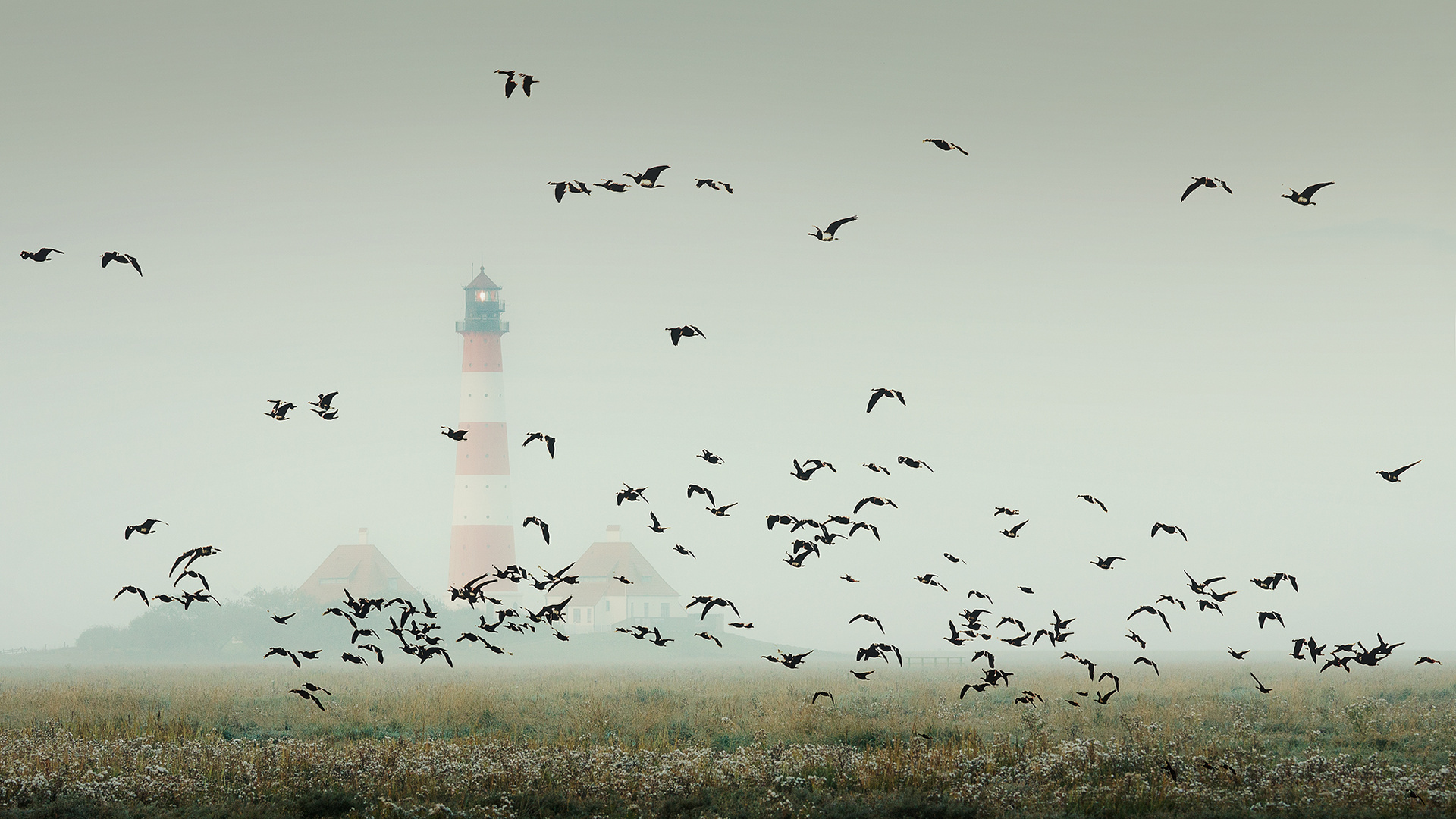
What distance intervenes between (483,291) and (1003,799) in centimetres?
8538

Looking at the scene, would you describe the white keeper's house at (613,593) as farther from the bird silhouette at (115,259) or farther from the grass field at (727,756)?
the bird silhouette at (115,259)

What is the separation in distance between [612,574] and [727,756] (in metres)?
86.0

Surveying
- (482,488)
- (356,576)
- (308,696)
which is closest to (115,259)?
(308,696)

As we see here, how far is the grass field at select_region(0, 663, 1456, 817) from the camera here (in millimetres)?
20578

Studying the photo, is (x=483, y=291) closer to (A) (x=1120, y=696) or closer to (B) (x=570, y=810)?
(A) (x=1120, y=696)

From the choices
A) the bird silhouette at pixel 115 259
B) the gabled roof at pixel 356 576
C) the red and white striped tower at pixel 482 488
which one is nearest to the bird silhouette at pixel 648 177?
the bird silhouette at pixel 115 259

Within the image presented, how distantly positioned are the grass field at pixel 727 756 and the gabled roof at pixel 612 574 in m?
69.1

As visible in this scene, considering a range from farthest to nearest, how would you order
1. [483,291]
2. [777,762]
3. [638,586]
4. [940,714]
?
1. [638,586]
2. [483,291]
3. [940,714]
4. [777,762]

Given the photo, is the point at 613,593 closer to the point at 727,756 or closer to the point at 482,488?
the point at 482,488

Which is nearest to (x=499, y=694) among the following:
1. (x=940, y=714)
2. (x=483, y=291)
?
(x=940, y=714)

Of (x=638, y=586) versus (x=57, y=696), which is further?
(x=638, y=586)

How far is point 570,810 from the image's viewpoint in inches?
821

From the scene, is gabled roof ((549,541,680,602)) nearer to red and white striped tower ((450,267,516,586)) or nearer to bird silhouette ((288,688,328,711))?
red and white striped tower ((450,267,516,586))

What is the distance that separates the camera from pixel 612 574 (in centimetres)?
10944
